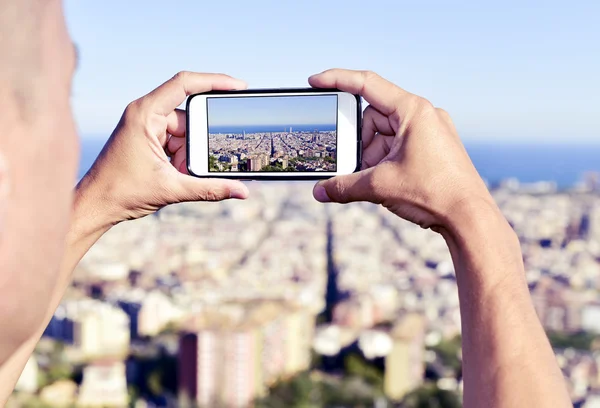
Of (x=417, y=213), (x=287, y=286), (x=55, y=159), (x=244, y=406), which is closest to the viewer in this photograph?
(x=55, y=159)

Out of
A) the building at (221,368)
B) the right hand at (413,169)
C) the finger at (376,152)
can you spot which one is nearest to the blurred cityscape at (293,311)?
the building at (221,368)

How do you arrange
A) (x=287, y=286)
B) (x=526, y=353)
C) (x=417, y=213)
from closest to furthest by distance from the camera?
(x=526, y=353) < (x=417, y=213) < (x=287, y=286)

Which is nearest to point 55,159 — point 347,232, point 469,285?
point 469,285

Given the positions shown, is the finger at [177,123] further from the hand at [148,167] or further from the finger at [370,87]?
the finger at [370,87]

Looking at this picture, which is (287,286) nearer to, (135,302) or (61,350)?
(135,302)

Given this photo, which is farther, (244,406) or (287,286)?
(287,286)

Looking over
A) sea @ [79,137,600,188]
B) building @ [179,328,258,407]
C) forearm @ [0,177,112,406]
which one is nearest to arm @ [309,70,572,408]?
forearm @ [0,177,112,406]

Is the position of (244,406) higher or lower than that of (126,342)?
lower
